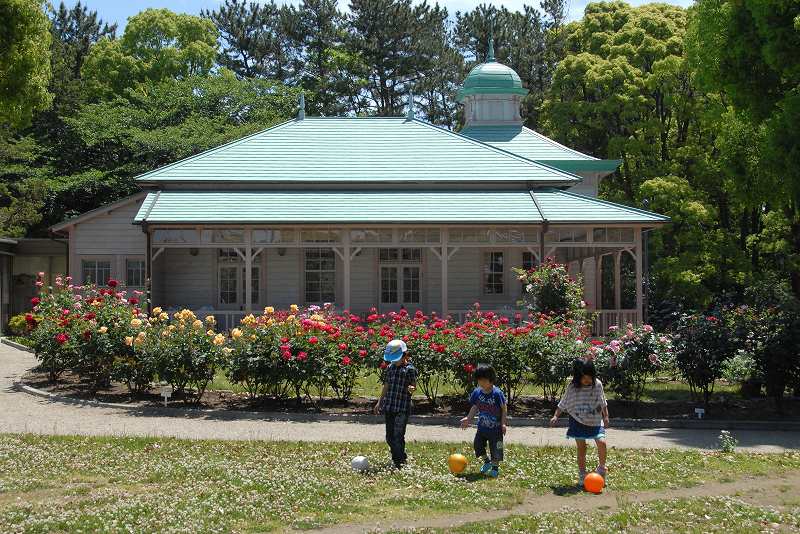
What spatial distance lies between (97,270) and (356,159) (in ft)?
28.6

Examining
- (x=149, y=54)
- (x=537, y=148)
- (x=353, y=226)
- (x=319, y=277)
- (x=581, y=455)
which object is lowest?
(x=581, y=455)

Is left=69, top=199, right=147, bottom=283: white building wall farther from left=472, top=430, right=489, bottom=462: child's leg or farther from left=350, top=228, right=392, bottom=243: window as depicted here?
left=472, top=430, right=489, bottom=462: child's leg

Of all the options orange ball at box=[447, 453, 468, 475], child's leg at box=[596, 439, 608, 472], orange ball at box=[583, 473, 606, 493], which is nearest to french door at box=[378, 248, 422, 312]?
orange ball at box=[447, 453, 468, 475]

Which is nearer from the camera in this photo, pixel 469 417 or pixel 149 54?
pixel 469 417

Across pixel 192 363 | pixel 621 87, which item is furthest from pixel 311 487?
pixel 621 87

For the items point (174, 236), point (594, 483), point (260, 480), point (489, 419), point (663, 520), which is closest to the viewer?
point (663, 520)

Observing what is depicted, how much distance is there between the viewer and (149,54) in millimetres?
49219

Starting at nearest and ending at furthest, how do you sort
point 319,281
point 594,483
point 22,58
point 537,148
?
point 594,483
point 22,58
point 319,281
point 537,148

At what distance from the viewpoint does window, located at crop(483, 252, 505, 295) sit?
27.1m

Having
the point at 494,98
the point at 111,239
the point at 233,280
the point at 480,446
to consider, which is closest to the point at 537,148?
the point at 494,98

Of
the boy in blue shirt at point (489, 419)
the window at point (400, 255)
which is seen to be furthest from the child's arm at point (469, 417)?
the window at point (400, 255)

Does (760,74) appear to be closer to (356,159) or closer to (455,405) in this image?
(455,405)

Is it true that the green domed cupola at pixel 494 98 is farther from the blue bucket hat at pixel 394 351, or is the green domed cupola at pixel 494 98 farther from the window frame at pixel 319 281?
the blue bucket hat at pixel 394 351

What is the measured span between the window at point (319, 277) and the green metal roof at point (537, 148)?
8.14 metres
